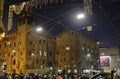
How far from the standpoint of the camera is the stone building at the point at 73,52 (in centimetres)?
6425

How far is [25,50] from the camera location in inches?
2194

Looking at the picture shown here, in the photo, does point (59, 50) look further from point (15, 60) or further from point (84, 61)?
point (15, 60)

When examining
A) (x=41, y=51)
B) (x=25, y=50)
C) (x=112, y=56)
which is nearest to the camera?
(x=25, y=50)

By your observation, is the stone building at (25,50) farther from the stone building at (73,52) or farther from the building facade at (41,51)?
the stone building at (73,52)

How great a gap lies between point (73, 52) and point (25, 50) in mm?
15531

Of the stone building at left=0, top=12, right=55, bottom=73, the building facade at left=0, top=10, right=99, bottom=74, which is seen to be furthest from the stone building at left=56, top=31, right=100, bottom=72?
the stone building at left=0, top=12, right=55, bottom=73

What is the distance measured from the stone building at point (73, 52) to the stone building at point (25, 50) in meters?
4.10

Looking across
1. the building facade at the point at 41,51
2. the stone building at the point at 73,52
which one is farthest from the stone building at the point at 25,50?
the stone building at the point at 73,52

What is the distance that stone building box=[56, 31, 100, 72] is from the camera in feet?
211

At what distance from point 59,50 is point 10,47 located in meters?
15.5

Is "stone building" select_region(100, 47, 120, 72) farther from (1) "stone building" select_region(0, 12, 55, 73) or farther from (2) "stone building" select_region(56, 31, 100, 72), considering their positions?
(1) "stone building" select_region(0, 12, 55, 73)

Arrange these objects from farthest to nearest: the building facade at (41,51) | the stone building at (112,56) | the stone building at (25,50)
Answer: the stone building at (112,56) → the building facade at (41,51) → the stone building at (25,50)

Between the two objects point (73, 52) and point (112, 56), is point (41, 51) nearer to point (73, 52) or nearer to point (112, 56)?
point (73, 52)

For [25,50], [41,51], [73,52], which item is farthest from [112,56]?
[25,50]
